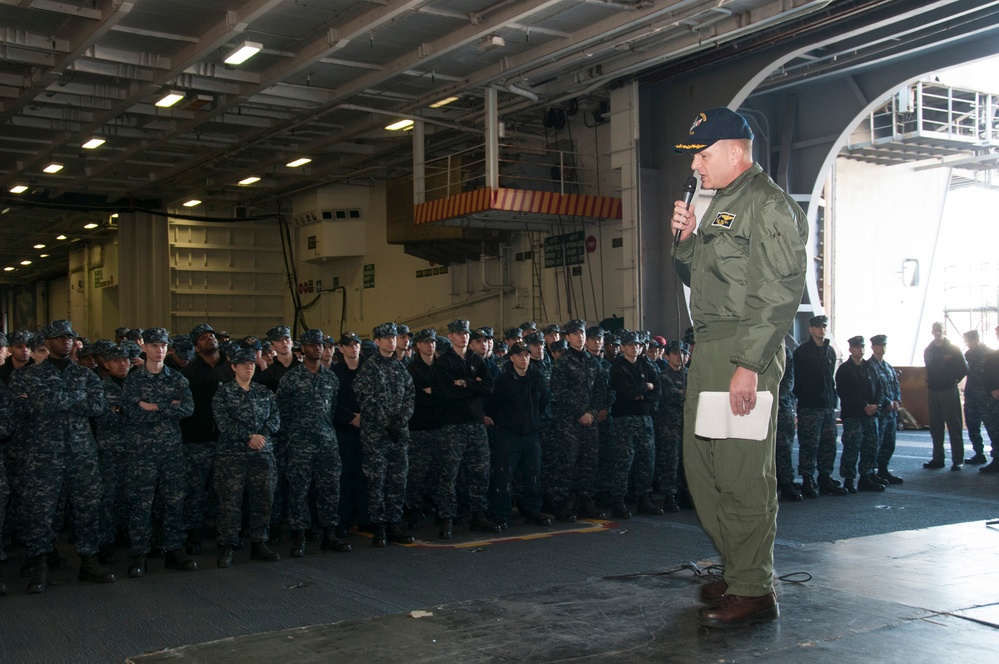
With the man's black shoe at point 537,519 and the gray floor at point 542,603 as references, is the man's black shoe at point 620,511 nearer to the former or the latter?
the gray floor at point 542,603

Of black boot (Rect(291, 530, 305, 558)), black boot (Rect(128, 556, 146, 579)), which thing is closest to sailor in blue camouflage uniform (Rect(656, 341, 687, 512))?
black boot (Rect(291, 530, 305, 558))

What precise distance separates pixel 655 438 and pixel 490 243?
9.13 m

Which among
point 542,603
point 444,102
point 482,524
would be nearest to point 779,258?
point 542,603

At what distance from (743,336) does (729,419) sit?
300 mm

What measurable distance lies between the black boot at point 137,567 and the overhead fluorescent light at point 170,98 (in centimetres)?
981

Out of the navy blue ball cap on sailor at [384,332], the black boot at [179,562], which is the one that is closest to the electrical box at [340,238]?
the navy blue ball cap on sailor at [384,332]

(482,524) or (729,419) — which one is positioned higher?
(729,419)

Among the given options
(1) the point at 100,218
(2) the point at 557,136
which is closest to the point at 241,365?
(2) the point at 557,136

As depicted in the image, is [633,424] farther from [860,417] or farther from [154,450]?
[154,450]

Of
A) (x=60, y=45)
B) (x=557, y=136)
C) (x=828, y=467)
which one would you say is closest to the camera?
(x=828, y=467)

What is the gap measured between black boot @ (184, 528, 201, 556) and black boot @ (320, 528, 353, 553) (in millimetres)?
973

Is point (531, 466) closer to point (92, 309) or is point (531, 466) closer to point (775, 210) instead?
point (775, 210)

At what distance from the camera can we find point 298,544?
687 centimetres

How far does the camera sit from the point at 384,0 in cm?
1082
